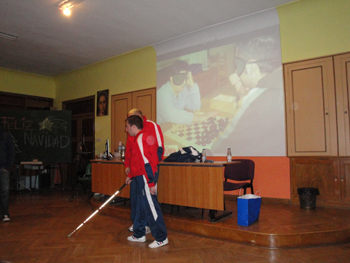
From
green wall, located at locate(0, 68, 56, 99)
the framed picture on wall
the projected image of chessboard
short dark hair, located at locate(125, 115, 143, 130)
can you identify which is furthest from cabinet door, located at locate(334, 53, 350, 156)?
green wall, located at locate(0, 68, 56, 99)

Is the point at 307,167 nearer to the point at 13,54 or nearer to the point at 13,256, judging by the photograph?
the point at 13,256

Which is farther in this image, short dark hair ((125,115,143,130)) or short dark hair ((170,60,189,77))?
short dark hair ((170,60,189,77))

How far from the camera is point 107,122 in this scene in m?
7.32

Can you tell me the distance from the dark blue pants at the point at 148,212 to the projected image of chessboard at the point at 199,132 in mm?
2629

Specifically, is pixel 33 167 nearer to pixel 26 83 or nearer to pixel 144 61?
pixel 26 83

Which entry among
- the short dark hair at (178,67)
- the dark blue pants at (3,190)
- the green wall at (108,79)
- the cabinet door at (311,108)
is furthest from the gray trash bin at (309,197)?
the dark blue pants at (3,190)

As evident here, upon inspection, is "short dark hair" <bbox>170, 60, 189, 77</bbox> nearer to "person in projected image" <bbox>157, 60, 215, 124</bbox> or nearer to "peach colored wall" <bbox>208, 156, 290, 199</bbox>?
"person in projected image" <bbox>157, 60, 215, 124</bbox>

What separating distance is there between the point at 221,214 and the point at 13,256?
8.02ft

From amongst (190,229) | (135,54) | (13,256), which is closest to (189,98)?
(135,54)

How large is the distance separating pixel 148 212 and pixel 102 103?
506 centimetres

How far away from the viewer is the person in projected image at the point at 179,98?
5680 mm

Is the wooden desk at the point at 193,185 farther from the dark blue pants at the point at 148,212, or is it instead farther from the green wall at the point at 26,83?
the green wall at the point at 26,83

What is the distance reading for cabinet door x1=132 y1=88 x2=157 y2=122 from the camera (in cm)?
637

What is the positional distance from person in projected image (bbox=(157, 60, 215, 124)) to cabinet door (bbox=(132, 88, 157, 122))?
0.17m
